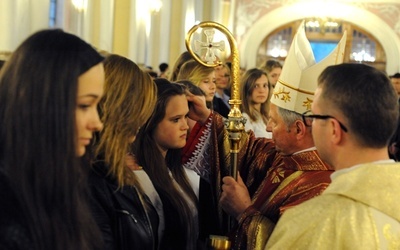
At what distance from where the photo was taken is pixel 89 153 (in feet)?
7.66

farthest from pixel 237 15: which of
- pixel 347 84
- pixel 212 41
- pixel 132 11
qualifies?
pixel 347 84

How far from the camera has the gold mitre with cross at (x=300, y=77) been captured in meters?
3.15

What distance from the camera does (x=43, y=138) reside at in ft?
5.47

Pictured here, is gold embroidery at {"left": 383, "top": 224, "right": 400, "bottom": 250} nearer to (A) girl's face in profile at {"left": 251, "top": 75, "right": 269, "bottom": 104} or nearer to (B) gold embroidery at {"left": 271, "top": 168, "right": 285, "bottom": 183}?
(B) gold embroidery at {"left": 271, "top": 168, "right": 285, "bottom": 183}

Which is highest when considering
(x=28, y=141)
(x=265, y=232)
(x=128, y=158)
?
(x=28, y=141)

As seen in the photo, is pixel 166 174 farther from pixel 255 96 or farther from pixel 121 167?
pixel 255 96

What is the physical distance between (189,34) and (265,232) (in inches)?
38.9

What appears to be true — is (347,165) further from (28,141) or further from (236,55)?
(236,55)

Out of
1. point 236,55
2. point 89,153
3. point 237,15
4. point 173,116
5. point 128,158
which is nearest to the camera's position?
point 89,153

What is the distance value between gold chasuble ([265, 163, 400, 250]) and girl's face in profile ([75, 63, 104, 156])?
681mm

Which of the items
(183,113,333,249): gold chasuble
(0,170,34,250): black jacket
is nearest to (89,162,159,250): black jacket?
(0,170,34,250): black jacket

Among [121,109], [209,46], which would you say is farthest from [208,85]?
[121,109]

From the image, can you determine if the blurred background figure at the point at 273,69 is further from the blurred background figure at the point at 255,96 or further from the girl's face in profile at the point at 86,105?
the girl's face in profile at the point at 86,105

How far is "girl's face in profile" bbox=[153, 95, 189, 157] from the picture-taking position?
3.03 meters
